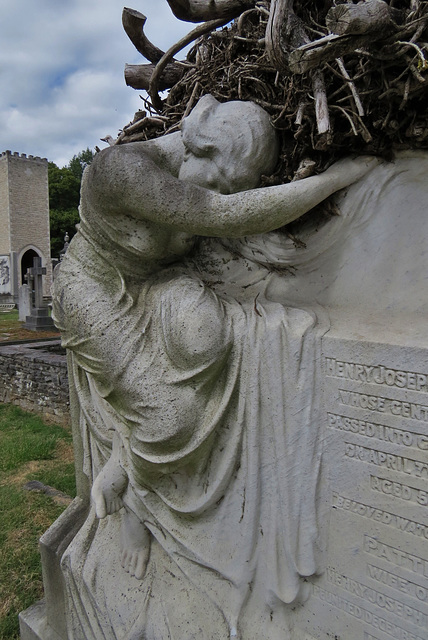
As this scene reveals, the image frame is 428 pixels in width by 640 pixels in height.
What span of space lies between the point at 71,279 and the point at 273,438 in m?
0.96

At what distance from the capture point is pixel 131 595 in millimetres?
1877

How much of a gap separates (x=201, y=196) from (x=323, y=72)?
1.60 ft

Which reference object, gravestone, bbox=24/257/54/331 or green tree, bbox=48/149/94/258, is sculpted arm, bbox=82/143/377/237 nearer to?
gravestone, bbox=24/257/54/331

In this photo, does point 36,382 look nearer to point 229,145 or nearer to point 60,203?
point 229,145

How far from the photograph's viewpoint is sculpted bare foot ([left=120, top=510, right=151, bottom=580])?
1912mm

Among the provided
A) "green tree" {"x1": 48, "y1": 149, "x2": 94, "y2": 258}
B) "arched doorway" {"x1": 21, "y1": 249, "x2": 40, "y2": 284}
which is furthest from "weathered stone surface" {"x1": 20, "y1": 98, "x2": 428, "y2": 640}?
"green tree" {"x1": 48, "y1": 149, "x2": 94, "y2": 258}

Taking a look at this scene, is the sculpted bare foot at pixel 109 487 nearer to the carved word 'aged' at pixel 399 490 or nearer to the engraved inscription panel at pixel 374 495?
the engraved inscription panel at pixel 374 495

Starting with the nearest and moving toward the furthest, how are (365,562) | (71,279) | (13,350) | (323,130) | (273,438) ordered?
(323,130) → (365,562) → (273,438) → (71,279) → (13,350)

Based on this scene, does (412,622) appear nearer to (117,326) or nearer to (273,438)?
(273,438)

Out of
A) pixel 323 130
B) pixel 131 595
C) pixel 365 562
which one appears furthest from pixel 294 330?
pixel 131 595

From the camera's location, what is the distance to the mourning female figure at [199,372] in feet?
4.91

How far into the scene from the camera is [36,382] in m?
6.10

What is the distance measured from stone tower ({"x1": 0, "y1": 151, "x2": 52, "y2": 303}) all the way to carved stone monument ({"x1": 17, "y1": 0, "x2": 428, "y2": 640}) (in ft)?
79.7

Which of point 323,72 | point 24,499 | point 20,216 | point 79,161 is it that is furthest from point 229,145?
point 79,161
